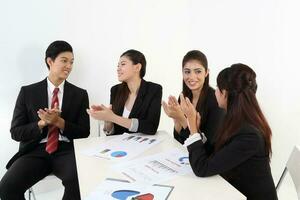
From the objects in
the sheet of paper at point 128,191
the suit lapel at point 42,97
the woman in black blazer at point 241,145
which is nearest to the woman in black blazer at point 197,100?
the woman in black blazer at point 241,145

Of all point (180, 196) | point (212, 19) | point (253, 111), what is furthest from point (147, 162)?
point (212, 19)

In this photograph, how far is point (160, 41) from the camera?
10.1 feet

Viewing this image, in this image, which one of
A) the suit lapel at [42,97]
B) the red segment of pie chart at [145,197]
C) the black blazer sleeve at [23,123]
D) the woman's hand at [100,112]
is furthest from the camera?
the suit lapel at [42,97]

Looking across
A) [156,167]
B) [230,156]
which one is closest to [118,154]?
[156,167]

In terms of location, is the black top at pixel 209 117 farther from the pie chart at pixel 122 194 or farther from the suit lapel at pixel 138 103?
the pie chart at pixel 122 194

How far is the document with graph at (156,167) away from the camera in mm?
1363

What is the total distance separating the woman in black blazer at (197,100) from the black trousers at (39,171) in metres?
0.84

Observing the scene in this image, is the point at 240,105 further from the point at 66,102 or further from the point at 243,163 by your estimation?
the point at 66,102

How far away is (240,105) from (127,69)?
1.22 meters

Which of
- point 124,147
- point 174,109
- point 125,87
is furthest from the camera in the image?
point 125,87

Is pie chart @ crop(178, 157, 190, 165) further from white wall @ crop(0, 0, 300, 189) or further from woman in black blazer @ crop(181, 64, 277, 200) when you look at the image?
white wall @ crop(0, 0, 300, 189)

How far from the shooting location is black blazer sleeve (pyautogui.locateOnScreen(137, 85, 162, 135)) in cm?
219

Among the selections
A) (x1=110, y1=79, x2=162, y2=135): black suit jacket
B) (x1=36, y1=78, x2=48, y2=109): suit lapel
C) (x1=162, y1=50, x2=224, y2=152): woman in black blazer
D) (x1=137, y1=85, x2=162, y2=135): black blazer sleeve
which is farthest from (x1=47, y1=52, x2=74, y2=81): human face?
(x1=162, y1=50, x2=224, y2=152): woman in black blazer

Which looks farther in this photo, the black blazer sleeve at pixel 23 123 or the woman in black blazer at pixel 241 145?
the black blazer sleeve at pixel 23 123
